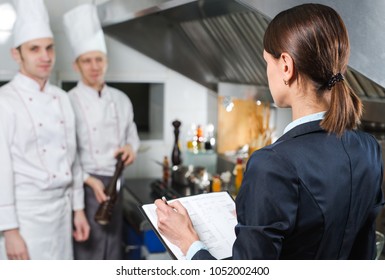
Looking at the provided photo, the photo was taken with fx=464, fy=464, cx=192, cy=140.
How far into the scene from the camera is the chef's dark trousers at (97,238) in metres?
1.74

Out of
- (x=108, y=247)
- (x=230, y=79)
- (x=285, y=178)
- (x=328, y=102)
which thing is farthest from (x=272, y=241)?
(x=230, y=79)

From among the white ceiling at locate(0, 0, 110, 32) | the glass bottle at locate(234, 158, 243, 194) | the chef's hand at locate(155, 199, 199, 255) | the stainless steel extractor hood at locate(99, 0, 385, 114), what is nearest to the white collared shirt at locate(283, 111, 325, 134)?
the chef's hand at locate(155, 199, 199, 255)

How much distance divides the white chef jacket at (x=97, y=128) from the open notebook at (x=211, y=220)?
0.95 m

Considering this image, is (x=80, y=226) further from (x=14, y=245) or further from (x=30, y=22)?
(x=30, y=22)

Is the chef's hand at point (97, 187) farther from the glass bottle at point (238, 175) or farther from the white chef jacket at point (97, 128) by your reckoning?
the glass bottle at point (238, 175)

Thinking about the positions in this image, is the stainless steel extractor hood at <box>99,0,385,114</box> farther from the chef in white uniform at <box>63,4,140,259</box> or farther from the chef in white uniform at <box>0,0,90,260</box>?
the chef in white uniform at <box>0,0,90,260</box>

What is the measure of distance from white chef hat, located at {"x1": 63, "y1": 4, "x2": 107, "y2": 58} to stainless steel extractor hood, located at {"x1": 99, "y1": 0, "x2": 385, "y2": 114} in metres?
0.13

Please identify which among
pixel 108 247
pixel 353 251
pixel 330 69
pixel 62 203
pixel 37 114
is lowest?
pixel 108 247

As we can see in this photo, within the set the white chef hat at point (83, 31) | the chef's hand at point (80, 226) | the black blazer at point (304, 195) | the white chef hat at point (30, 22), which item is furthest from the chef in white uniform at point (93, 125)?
the black blazer at point (304, 195)

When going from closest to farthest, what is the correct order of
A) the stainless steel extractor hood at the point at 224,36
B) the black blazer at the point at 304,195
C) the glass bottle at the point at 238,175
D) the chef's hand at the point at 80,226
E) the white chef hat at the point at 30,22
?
1. the black blazer at the point at 304,195
2. the stainless steel extractor hood at the point at 224,36
3. the white chef hat at the point at 30,22
4. the chef's hand at the point at 80,226
5. the glass bottle at the point at 238,175

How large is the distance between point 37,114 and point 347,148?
1.03 metres
